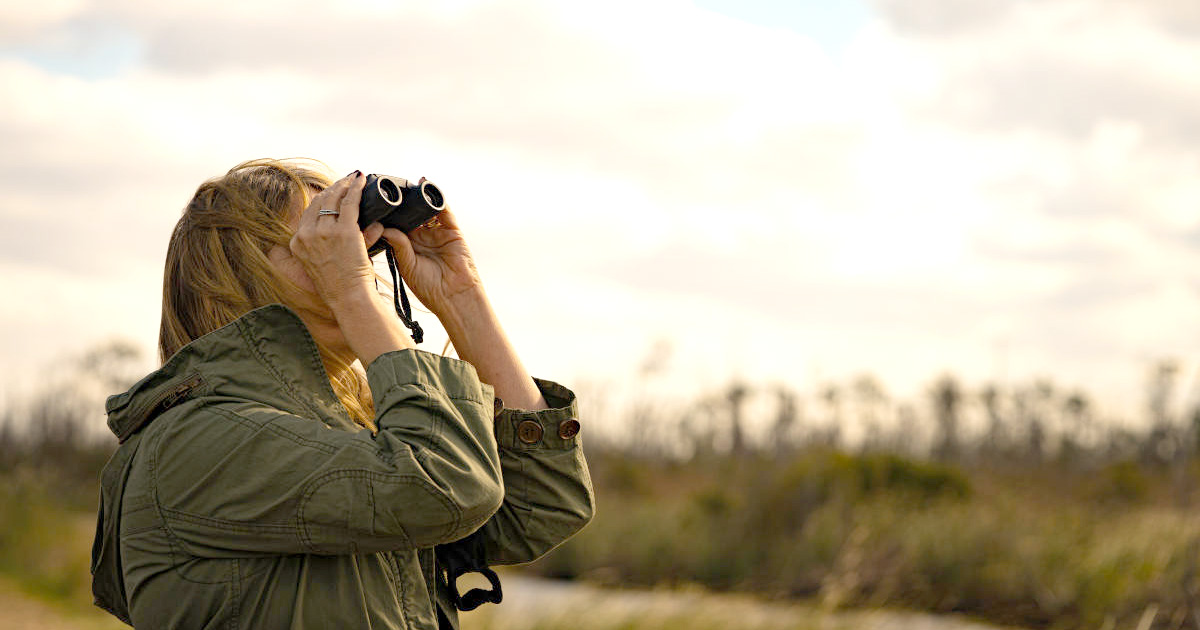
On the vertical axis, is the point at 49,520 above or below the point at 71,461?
above

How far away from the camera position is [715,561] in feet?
43.5

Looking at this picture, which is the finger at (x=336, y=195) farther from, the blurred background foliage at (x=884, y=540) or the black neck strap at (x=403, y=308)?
the blurred background foliage at (x=884, y=540)

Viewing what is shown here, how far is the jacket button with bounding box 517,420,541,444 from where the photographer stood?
7.04 ft

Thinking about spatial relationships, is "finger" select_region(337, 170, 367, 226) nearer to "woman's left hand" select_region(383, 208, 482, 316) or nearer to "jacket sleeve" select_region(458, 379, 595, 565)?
"woman's left hand" select_region(383, 208, 482, 316)

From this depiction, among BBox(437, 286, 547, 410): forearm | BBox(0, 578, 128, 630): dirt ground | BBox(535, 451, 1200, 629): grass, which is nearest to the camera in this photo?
BBox(437, 286, 547, 410): forearm

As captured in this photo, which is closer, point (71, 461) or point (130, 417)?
point (130, 417)

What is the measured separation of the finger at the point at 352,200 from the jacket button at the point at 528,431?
1.68 ft

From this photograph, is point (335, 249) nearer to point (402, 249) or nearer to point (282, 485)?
point (402, 249)

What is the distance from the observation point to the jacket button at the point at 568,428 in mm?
2176

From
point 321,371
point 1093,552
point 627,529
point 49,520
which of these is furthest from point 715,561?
point 321,371

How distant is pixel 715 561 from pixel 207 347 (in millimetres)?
11967

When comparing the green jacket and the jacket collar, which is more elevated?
the jacket collar

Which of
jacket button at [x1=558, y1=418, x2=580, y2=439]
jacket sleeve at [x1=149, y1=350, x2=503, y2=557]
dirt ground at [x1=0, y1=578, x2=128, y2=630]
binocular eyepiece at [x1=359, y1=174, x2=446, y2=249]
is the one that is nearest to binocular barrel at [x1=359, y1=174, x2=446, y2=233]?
binocular eyepiece at [x1=359, y1=174, x2=446, y2=249]

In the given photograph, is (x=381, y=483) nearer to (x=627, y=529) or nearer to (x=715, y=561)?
(x=715, y=561)
